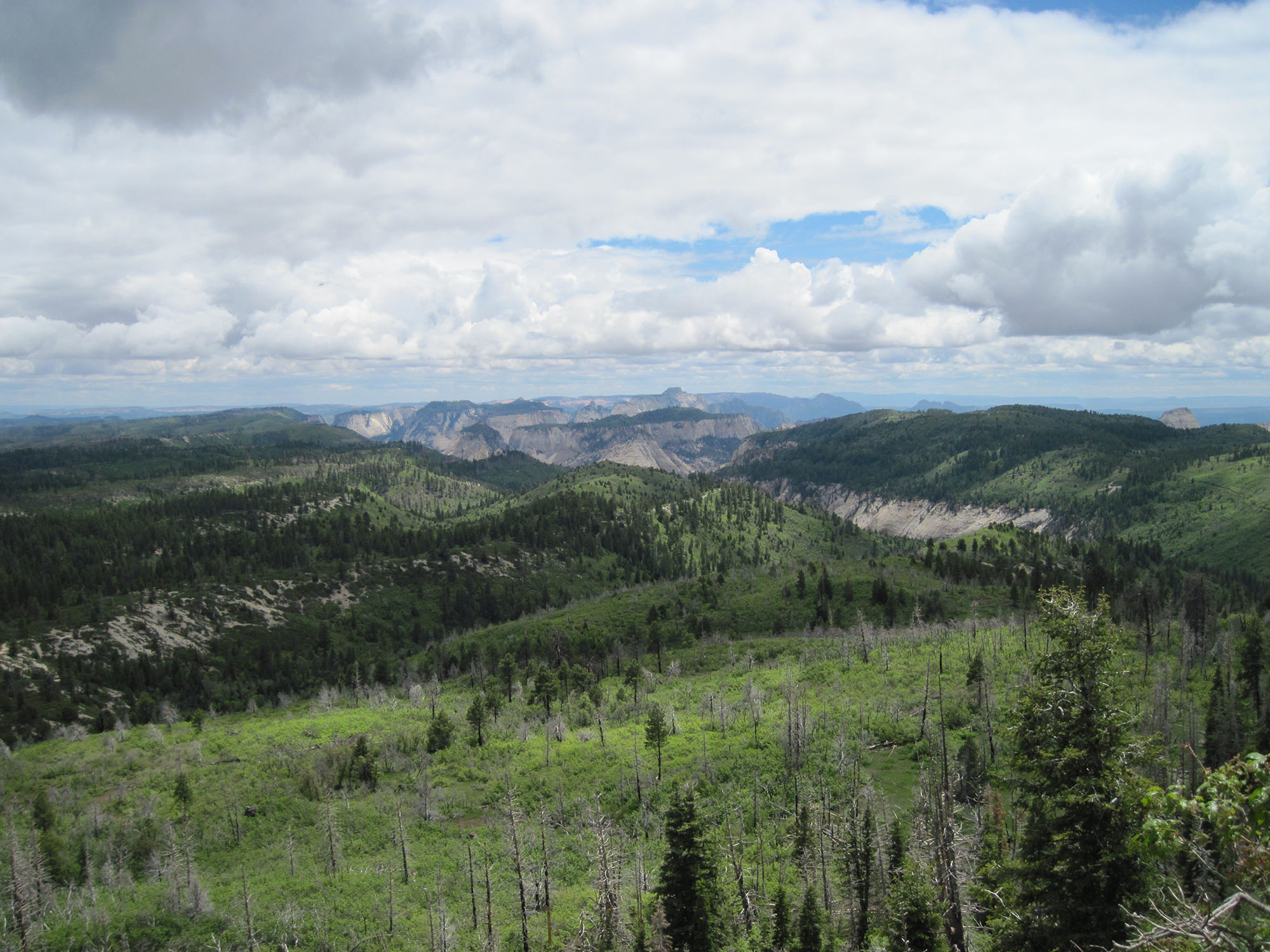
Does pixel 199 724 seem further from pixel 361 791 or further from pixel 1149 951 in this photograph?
pixel 1149 951

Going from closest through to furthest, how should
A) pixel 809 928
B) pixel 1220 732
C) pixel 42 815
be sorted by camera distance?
pixel 809 928 < pixel 42 815 < pixel 1220 732

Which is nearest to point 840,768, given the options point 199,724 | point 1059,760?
point 1059,760

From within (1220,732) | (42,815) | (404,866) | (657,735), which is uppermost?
(1220,732)

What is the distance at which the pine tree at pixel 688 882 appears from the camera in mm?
36594

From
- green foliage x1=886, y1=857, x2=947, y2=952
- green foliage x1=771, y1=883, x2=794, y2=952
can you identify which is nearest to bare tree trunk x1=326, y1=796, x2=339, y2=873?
green foliage x1=771, y1=883, x2=794, y2=952

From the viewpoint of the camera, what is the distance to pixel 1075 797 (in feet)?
66.5

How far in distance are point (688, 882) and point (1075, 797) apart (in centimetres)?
2385

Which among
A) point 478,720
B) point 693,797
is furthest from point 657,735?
point 693,797

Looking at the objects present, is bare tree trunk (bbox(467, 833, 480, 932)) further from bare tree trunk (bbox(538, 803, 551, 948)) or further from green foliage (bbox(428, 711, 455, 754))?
green foliage (bbox(428, 711, 455, 754))

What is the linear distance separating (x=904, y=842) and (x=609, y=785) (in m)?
35.6

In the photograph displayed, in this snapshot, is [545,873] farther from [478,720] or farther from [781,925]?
[478,720]

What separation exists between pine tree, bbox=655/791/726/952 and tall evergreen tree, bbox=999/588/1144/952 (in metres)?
17.6

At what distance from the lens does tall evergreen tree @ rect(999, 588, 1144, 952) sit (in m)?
20.2

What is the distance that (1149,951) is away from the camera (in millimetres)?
11758
